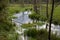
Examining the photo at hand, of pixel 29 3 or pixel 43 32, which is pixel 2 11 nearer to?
pixel 43 32

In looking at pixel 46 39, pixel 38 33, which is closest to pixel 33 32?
pixel 38 33

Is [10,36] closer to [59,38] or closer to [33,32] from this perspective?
[33,32]

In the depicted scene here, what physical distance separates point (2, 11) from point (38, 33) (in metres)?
1.71

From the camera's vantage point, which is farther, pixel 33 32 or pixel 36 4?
pixel 36 4

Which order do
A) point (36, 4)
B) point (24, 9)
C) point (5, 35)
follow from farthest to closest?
point (24, 9) → point (36, 4) → point (5, 35)

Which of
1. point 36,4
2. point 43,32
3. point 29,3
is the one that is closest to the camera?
point 43,32

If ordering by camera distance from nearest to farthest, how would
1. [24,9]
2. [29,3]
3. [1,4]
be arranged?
[1,4], [24,9], [29,3]

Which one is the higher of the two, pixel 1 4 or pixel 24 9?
pixel 1 4

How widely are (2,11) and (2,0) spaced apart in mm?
434

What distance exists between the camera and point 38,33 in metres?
6.37

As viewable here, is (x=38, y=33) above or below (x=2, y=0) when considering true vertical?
below

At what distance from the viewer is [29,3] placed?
15273mm

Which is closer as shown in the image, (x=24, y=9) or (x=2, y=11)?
(x=2, y=11)

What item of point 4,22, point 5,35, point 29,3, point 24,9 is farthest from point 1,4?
point 29,3
